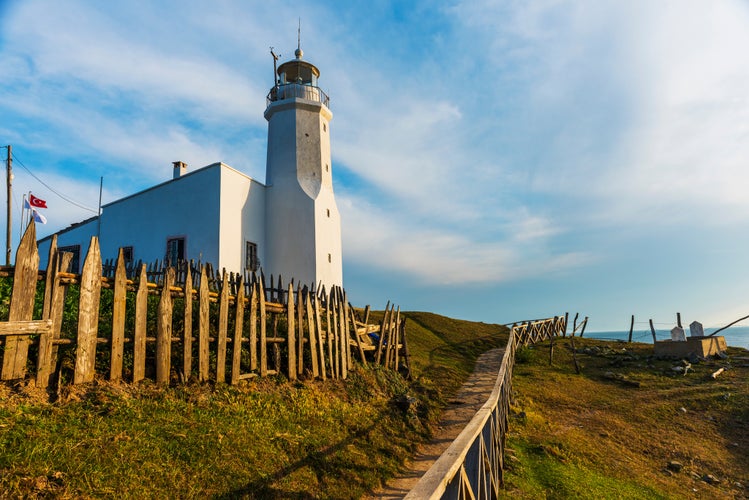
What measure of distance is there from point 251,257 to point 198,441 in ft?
49.3

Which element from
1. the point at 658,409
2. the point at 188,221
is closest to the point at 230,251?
the point at 188,221

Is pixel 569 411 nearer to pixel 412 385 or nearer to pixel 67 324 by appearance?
pixel 412 385

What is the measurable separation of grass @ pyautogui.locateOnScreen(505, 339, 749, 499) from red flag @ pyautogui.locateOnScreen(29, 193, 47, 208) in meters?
21.5

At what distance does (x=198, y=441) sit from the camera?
5105 millimetres

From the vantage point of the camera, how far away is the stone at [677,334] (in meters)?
22.0

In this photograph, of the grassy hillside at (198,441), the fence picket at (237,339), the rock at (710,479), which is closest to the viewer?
the grassy hillside at (198,441)

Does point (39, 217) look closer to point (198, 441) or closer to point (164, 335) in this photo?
point (164, 335)

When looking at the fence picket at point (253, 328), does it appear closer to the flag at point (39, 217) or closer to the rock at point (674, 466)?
the rock at point (674, 466)

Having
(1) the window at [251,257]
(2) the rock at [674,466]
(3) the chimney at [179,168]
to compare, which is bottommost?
(2) the rock at [674,466]

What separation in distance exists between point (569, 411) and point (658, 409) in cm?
337

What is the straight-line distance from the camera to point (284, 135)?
71.7 feet

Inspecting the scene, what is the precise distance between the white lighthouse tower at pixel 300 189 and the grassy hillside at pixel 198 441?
11.9m

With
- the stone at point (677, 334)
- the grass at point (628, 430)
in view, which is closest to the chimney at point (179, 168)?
the grass at point (628, 430)

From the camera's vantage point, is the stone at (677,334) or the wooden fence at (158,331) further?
the stone at (677,334)
